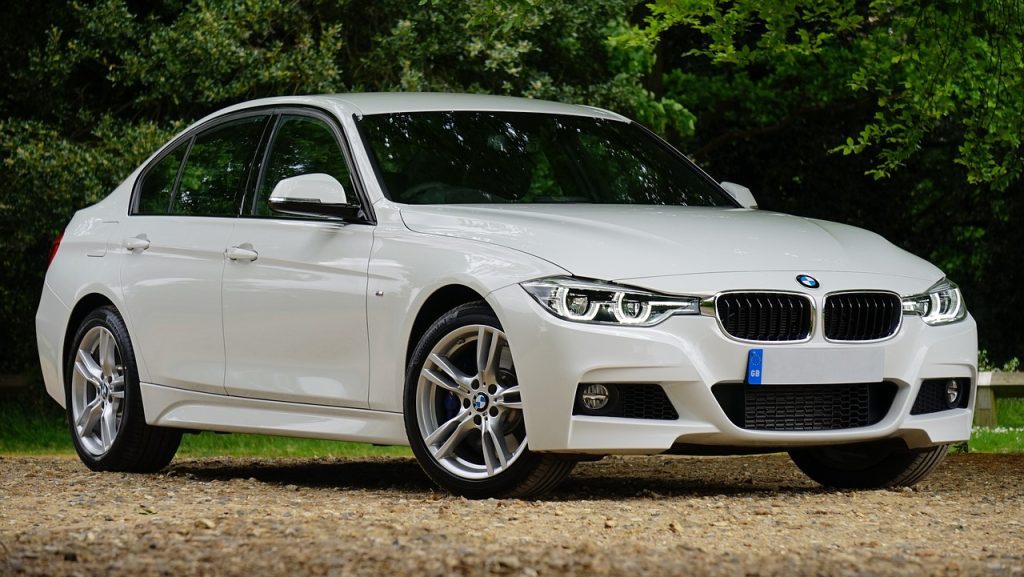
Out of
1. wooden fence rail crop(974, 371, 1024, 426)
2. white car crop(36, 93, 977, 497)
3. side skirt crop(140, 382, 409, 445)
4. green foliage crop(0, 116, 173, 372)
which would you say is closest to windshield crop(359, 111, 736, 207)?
white car crop(36, 93, 977, 497)

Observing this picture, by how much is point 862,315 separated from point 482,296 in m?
1.53

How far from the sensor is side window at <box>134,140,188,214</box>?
342 inches

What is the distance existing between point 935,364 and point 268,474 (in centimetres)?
386

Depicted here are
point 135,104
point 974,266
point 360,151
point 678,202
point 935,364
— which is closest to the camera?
point 935,364

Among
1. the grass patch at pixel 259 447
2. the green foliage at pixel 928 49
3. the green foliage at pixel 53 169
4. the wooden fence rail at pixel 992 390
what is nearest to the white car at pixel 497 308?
the green foliage at pixel 928 49

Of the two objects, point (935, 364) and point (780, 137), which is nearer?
point (935, 364)

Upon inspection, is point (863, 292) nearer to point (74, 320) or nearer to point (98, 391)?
point (98, 391)

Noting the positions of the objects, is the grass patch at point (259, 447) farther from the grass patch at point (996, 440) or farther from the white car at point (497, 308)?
the white car at point (497, 308)

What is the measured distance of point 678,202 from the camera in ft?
25.8

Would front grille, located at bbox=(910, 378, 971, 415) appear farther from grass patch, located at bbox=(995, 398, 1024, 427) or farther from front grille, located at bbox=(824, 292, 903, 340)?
grass patch, located at bbox=(995, 398, 1024, 427)

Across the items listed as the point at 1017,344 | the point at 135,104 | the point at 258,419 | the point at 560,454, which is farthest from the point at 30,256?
the point at 1017,344

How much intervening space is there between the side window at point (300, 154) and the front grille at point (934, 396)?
2677 millimetres

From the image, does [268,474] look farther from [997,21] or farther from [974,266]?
[974,266]

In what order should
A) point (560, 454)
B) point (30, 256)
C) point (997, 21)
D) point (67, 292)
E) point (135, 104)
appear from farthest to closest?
point (30, 256), point (135, 104), point (997, 21), point (67, 292), point (560, 454)
